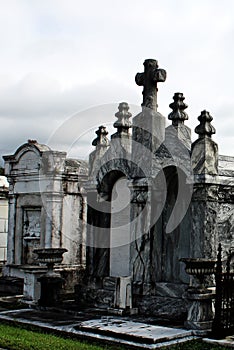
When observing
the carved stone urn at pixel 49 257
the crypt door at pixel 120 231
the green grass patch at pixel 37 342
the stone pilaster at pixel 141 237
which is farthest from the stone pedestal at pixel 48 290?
the green grass patch at pixel 37 342

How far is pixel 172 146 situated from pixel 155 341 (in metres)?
3.79

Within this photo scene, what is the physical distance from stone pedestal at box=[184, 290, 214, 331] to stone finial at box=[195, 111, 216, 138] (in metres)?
2.70

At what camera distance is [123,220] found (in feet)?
39.0

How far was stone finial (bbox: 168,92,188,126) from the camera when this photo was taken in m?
10.9

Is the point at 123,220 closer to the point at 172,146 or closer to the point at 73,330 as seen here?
the point at 172,146

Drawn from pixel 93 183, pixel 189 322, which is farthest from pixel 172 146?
pixel 189 322

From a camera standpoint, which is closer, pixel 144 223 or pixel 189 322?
pixel 189 322

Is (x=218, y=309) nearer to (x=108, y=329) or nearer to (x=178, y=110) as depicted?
(x=108, y=329)

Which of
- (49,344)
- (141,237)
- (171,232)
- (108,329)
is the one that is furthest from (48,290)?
(49,344)

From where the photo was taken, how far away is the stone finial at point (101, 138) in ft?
41.4

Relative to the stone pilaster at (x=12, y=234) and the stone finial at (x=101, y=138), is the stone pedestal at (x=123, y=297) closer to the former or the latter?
the stone finial at (x=101, y=138)

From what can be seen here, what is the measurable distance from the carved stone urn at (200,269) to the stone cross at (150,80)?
3.28 meters

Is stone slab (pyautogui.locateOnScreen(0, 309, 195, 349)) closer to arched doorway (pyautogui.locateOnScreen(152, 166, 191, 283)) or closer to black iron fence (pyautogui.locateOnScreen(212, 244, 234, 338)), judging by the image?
black iron fence (pyautogui.locateOnScreen(212, 244, 234, 338))

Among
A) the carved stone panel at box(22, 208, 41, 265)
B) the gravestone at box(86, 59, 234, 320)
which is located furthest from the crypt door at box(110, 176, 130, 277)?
the carved stone panel at box(22, 208, 41, 265)
